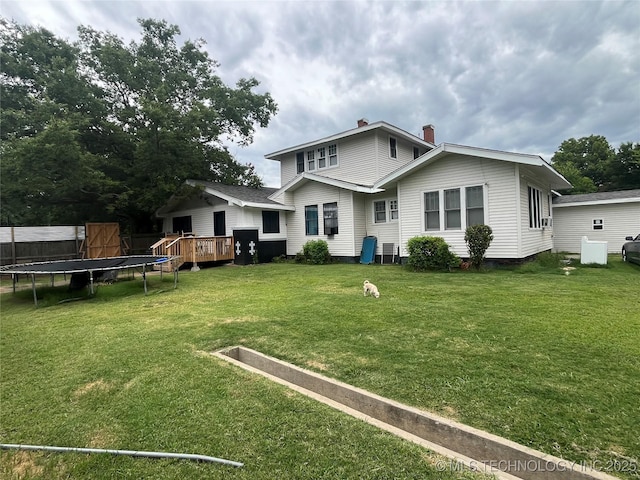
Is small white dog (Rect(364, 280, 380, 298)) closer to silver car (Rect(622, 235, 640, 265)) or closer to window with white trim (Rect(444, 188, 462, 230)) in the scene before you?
window with white trim (Rect(444, 188, 462, 230))

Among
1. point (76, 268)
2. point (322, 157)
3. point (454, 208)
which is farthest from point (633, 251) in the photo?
point (76, 268)

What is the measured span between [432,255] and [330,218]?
5166 millimetres

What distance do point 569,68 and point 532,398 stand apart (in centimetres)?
1553

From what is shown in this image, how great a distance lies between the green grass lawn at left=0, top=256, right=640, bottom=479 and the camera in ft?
6.47

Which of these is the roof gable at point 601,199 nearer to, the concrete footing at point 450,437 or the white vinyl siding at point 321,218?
the white vinyl siding at point 321,218

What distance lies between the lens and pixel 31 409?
8.88 feet

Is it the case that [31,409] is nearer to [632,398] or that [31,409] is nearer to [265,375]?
[265,375]

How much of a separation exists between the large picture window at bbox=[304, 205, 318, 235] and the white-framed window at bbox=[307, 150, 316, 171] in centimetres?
315

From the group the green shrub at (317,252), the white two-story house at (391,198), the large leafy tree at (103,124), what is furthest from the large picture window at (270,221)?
the large leafy tree at (103,124)

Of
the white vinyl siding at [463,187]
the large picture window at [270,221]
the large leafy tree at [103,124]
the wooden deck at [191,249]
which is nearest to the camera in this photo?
the white vinyl siding at [463,187]

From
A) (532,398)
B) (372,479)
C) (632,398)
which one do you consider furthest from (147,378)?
(632,398)

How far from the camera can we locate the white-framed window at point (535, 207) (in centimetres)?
1083

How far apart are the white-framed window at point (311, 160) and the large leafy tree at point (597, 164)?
81.1 feet

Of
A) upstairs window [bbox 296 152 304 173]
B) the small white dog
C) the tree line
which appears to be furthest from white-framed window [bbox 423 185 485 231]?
the tree line
